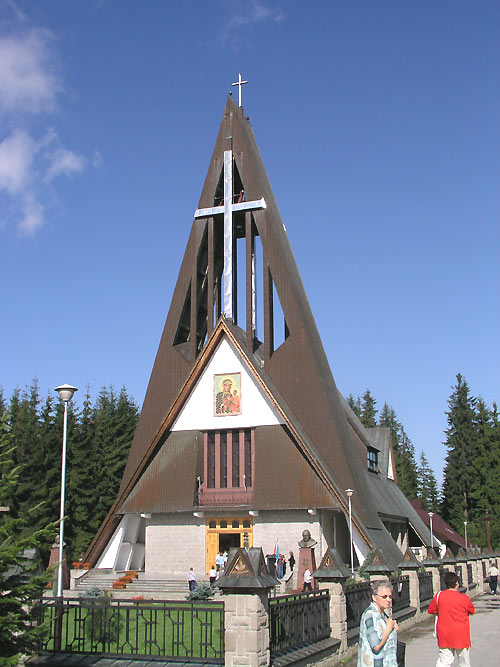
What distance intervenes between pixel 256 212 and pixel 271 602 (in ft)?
70.4

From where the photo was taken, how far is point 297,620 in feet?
35.9

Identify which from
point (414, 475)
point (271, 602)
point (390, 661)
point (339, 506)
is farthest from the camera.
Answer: point (414, 475)

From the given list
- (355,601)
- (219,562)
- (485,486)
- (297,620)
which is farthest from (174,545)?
(485,486)

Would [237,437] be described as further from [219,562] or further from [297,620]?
[297,620]

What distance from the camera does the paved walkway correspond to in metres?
11.6

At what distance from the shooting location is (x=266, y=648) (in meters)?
9.48

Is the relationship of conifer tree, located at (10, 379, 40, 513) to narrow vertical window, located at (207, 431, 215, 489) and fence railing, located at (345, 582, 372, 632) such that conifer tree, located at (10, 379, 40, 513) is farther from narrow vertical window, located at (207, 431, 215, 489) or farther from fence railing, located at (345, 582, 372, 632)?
fence railing, located at (345, 582, 372, 632)

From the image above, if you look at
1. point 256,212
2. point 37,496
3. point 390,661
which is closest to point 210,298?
point 256,212

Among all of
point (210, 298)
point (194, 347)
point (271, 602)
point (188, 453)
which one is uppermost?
point (210, 298)

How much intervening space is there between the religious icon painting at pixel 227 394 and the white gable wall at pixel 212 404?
5.0 inches

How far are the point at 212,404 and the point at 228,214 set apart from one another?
8.06 meters

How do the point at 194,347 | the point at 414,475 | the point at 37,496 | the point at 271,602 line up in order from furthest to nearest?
the point at 414,475 → the point at 37,496 → the point at 194,347 → the point at 271,602

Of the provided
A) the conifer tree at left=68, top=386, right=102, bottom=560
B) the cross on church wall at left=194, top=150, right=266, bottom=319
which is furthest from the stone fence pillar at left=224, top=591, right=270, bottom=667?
the conifer tree at left=68, top=386, right=102, bottom=560

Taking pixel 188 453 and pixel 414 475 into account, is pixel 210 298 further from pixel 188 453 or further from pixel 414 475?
pixel 414 475
